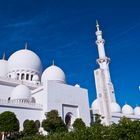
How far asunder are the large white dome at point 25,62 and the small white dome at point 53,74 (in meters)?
1.15

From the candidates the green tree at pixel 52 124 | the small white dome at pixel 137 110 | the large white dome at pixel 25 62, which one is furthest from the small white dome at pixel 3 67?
the small white dome at pixel 137 110

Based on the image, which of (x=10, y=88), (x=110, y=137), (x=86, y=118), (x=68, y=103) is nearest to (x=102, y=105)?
(x=86, y=118)

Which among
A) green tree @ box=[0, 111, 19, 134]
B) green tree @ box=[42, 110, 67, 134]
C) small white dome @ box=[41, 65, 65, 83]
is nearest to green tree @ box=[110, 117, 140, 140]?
green tree @ box=[0, 111, 19, 134]

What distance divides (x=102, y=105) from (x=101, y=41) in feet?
38.2

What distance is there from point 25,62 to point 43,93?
7.85 meters

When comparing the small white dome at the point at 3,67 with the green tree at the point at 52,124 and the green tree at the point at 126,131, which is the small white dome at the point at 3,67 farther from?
the green tree at the point at 126,131

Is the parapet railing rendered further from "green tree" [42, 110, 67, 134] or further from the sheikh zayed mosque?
"green tree" [42, 110, 67, 134]

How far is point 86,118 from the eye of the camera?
25422 mm

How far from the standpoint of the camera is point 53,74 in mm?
30109

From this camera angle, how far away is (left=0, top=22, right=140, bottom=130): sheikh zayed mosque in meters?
22.2

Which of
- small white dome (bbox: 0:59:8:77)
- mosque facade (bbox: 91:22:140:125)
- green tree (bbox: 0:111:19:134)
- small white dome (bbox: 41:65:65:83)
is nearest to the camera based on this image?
green tree (bbox: 0:111:19:134)

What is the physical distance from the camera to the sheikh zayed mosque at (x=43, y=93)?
22.2 m

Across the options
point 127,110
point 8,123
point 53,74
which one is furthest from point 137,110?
point 8,123

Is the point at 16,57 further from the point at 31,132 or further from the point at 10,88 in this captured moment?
the point at 31,132
